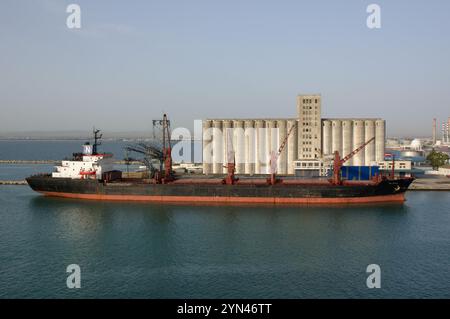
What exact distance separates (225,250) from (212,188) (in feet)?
69.3

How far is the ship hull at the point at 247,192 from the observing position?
52.2 metres

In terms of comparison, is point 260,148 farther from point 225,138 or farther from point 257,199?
point 257,199

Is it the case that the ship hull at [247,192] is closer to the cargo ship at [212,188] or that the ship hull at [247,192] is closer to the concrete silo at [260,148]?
the cargo ship at [212,188]

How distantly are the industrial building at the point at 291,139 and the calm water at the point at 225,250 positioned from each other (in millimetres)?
29003

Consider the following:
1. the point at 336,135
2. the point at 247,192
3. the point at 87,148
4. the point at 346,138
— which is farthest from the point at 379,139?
the point at 87,148

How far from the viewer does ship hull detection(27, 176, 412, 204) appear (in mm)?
52219

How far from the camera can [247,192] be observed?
5328 cm

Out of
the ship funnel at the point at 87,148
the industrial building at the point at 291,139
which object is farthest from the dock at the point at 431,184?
the ship funnel at the point at 87,148

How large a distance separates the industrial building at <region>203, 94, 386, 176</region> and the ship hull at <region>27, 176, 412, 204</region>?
24.1 meters

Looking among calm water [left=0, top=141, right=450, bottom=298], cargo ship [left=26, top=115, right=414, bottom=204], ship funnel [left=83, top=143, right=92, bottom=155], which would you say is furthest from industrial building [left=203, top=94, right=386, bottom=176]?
calm water [left=0, top=141, right=450, bottom=298]

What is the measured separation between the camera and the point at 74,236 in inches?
1481

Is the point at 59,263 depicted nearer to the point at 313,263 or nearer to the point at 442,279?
the point at 313,263

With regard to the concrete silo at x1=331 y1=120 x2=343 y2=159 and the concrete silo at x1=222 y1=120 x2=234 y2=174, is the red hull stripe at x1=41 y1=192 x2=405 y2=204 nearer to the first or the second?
the concrete silo at x1=331 y1=120 x2=343 y2=159
